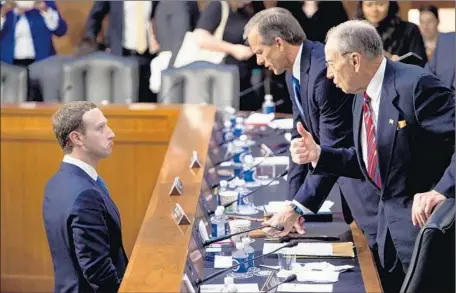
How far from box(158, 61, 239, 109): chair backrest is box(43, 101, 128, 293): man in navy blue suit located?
2788mm

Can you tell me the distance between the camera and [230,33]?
22.2 ft

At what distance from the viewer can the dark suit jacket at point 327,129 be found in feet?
12.8

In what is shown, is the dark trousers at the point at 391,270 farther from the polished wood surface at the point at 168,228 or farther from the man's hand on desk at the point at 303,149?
the polished wood surface at the point at 168,228

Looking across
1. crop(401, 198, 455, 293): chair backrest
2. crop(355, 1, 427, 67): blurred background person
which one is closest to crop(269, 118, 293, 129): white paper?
crop(355, 1, 427, 67): blurred background person

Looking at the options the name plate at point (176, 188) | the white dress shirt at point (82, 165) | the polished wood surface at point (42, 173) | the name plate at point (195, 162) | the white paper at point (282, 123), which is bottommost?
the polished wood surface at point (42, 173)

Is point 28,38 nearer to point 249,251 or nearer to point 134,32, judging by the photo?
point 134,32

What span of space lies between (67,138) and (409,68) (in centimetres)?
116

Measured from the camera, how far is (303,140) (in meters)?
3.50

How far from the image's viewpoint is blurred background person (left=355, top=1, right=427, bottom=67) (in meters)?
6.22

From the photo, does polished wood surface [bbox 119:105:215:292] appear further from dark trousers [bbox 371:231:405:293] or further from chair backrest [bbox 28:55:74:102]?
chair backrest [bbox 28:55:74:102]

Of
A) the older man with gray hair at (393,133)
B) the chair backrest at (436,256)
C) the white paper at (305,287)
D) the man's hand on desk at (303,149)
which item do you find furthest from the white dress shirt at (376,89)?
the chair backrest at (436,256)

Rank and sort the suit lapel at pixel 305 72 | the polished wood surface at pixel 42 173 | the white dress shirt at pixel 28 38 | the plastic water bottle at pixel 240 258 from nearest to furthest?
the plastic water bottle at pixel 240 258 < the suit lapel at pixel 305 72 < the polished wood surface at pixel 42 173 < the white dress shirt at pixel 28 38

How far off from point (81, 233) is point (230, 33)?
3529 mm

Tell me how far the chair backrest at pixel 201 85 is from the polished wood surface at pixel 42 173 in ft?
1.66
